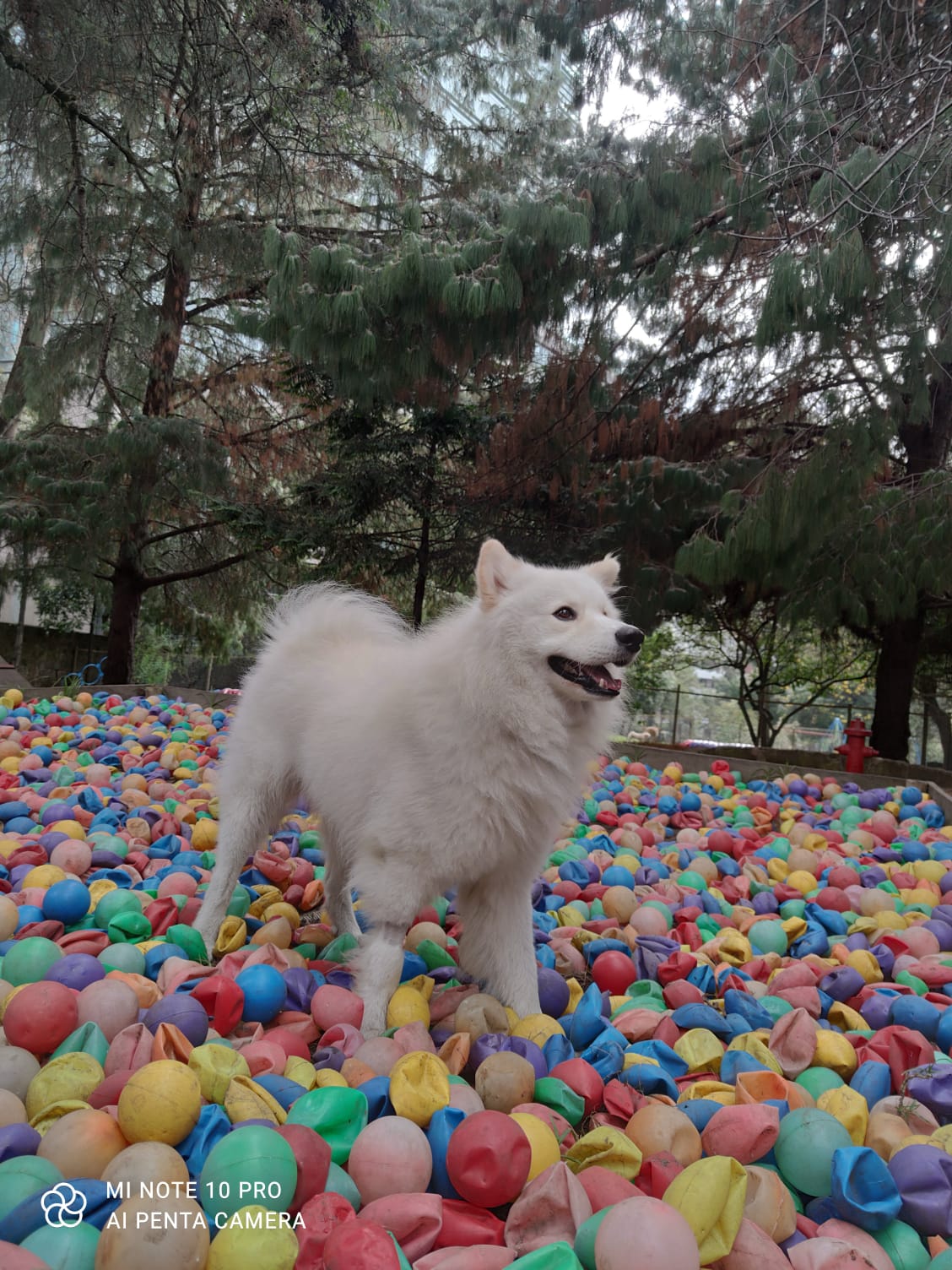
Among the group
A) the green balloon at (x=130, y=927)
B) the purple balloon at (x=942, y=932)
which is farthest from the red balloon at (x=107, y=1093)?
the purple balloon at (x=942, y=932)

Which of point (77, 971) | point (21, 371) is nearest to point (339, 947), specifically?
point (77, 971)

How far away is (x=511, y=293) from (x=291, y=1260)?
428cm

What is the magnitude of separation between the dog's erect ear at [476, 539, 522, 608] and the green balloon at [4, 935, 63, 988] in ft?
4.75

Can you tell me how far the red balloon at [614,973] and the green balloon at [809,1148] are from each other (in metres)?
0.79

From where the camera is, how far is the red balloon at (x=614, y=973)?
2.42 m

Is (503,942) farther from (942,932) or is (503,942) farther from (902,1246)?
(942,932)

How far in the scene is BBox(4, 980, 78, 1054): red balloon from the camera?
1.74 metres

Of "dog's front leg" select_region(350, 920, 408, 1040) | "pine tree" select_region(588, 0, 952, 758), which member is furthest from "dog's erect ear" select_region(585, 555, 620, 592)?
"pine tree" select_region(588, 0, 952, 758)

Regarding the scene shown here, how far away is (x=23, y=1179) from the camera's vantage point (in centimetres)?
130

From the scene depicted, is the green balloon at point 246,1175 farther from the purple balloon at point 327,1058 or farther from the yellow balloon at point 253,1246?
the purple balloon at point 327,1058

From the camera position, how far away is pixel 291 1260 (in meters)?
1.23

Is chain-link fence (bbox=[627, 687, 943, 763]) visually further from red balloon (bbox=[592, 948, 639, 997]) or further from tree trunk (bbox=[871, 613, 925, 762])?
red balloon (bbox=[592, 948, 639, 997])

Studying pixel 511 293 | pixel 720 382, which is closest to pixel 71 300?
pixel 511 293

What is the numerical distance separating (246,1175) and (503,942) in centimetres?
95
